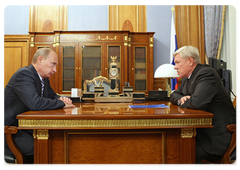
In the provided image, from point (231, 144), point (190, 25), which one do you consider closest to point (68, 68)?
point (190, 25)

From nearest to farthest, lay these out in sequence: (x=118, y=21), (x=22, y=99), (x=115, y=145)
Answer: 1. (x=115, y=145)
2. (x=22, y=99)
3. (x=118, y=21)

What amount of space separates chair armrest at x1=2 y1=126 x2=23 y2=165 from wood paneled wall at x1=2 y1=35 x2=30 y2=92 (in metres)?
4.62

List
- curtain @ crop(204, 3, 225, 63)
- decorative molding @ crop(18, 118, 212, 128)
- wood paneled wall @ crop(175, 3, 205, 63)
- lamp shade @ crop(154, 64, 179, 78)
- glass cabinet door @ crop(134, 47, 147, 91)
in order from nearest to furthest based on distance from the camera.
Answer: decorative molding @ crop(18, 118, 212, 128), lamp shade @ crop(154, 64, 179, 78), curtain @ crop(204, 3, 225, 63), glass cabinet door @ crop(134, 47, 147, 91), wood paneled wall @ crop(175, 3, 205, 63)

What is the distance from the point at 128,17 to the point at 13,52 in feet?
11.3

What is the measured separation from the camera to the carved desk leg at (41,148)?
1.62 meters

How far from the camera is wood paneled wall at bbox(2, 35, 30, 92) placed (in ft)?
18.9

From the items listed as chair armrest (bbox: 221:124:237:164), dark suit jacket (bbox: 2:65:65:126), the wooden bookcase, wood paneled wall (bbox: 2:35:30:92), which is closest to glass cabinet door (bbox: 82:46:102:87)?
the wooden bookcase

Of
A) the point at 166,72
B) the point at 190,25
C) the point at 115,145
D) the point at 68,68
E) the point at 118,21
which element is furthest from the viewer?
the point at 118,21

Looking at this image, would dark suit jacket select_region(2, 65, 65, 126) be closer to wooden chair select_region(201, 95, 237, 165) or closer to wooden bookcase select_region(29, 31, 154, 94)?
wooden chair select_region(201, 95, 237, 165)

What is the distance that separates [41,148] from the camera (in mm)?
1624

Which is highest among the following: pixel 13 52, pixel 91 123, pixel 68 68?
pixel 13 52

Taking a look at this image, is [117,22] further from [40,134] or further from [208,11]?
[40,134]

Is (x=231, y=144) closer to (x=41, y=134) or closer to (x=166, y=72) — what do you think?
(x=41, y=134)

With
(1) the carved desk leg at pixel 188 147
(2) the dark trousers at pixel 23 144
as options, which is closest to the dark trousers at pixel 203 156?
(1) the carved desk leg at pixel 188 147
